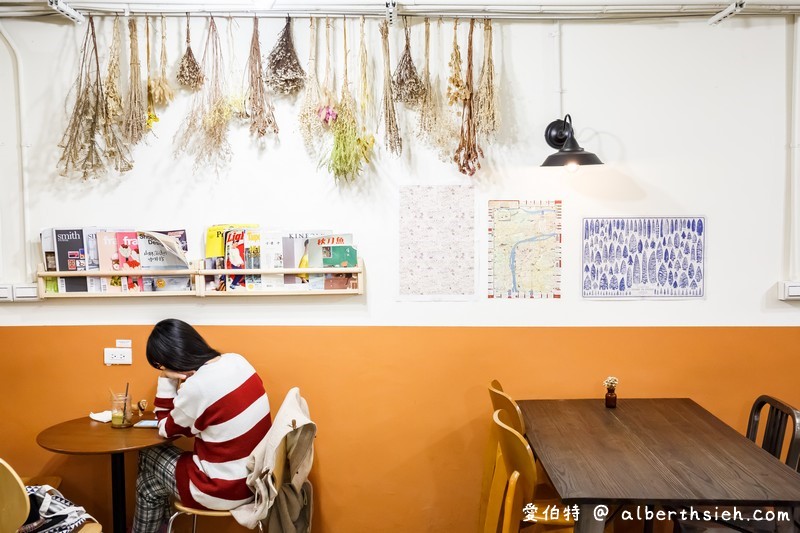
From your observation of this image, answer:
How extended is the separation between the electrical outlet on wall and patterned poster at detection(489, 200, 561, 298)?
2.00 m

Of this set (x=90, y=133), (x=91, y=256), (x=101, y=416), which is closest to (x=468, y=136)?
(x=90, y=133)

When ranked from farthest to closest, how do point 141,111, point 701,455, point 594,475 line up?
point 141,111, point 701,455, point 594,475

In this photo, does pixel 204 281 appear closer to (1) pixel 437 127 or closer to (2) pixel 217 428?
(2) pixel 217 428

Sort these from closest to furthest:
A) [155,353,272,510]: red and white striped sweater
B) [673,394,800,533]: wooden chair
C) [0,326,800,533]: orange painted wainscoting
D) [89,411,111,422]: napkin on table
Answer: [673,394,800,533]: wooden chair → [155,353,272,510]: red and white striped sweater → [89,411,111,422]: napkin on table → [0,326,800,533]: orange painted wainscoting

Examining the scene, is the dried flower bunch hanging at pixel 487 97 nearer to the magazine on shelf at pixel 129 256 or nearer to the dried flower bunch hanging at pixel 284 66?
the dried flower bunch hanging at pixel 284 66

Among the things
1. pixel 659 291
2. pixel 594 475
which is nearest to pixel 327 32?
pixel 659 291

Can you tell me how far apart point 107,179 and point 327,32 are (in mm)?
1430

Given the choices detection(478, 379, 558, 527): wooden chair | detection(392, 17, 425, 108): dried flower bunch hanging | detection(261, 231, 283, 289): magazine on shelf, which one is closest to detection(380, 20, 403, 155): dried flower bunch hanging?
detection(392, 17, 425, 108): dried flower bunch hanging

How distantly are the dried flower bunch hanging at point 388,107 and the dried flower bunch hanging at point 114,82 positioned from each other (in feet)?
4.56

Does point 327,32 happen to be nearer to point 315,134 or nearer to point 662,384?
point 315,134

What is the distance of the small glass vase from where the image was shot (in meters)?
2.68

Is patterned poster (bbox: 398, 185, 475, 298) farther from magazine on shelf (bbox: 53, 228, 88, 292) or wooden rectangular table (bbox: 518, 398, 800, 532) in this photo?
magazine on shelf (bbox: 53, 228, 88, 292)

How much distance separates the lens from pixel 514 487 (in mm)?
1968

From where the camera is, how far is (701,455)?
2.13m
